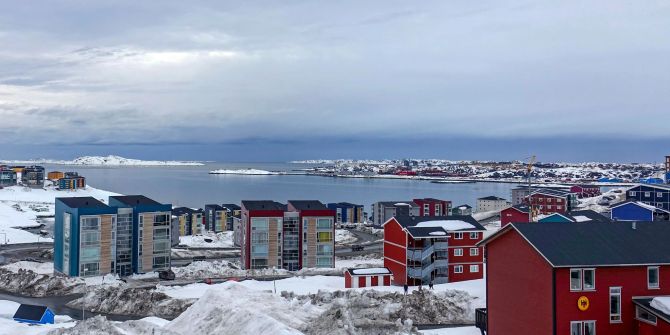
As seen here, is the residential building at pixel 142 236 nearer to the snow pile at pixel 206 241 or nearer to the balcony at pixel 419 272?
the balcony at pixel 419 272

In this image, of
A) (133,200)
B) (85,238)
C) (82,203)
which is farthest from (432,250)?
(82,203)

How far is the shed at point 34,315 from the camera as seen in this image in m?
25.5

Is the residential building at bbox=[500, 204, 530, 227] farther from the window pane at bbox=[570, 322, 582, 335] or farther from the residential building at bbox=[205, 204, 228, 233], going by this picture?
the window pane at bbox=[570, 322, 582, 335]

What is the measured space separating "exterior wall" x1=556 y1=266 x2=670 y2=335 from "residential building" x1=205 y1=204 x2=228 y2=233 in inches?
2640

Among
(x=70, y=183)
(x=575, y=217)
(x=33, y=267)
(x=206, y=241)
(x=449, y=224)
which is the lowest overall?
(x=206, y=241)

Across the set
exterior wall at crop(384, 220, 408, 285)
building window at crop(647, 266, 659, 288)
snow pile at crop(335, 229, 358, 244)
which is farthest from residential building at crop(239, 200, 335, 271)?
building window at crop(647, 266, 659, 288)

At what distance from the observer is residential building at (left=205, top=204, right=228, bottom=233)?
7988 cm

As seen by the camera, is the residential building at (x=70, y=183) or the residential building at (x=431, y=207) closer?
the residential building at (x=431, y=207)

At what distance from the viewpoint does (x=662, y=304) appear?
16.5 meters

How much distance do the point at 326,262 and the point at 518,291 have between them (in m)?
29.0

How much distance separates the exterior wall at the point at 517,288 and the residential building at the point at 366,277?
612 inches

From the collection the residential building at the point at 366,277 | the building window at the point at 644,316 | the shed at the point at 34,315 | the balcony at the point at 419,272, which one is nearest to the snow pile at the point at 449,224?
Answer: the balcony at the point at 419,272

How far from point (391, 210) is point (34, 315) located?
61.2 metres

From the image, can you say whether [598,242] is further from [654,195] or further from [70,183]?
[70,183]
